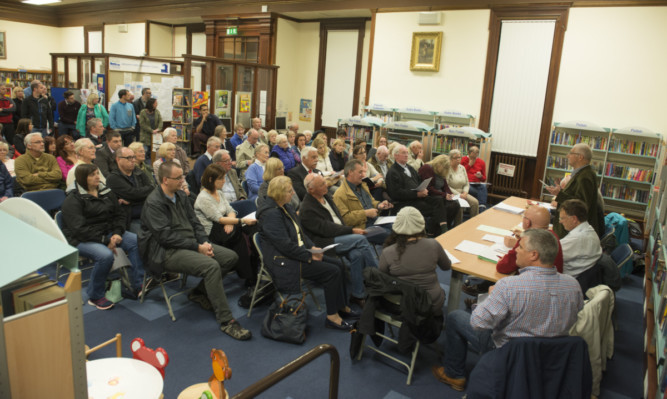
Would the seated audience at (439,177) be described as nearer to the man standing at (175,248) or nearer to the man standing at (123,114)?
the man standing at (175,248)

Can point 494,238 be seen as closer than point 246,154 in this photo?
Yes

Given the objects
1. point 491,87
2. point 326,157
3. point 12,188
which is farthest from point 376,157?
point 12,188

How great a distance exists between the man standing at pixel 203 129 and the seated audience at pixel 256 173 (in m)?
3.83

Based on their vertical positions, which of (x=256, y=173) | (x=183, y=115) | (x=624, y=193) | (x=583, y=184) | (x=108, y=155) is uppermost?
(x=183, y=115)

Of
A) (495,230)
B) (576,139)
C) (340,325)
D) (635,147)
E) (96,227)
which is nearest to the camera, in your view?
(340,325)

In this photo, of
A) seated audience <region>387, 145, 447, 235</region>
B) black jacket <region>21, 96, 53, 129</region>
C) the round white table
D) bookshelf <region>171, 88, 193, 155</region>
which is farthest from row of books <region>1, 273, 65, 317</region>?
black jacket <region>21, 96, 53, 129</region>

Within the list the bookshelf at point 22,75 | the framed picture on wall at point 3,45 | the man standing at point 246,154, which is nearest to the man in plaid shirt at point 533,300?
the man standing at point 246,154

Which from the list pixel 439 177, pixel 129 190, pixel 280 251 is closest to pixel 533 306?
pixel 280 251

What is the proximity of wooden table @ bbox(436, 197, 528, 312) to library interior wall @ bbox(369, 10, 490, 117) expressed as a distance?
13.9 ft

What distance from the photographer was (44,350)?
1.50 metres

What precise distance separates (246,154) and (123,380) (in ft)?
17.8

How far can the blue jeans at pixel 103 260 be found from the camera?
3980mm

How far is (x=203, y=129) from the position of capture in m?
9.52

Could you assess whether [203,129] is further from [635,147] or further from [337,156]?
[635,147]
